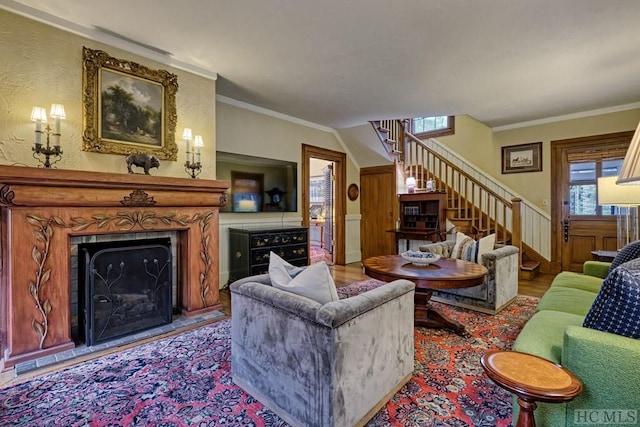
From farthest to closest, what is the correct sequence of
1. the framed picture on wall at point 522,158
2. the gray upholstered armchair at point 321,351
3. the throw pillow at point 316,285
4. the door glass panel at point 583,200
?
1. the framed picture on wall at point 522,158
2. the door glass panel at point 583,200
3. the throw pillow at point 316,285
4. the gray upholstered armchair at point 321,351

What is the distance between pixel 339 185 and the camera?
630cm

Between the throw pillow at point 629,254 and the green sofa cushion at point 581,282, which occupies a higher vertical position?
the throw pillow at point 629,254

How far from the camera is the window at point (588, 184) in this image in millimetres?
4844

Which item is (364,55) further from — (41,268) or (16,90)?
(41,268)

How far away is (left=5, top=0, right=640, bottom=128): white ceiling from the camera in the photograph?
2.31m

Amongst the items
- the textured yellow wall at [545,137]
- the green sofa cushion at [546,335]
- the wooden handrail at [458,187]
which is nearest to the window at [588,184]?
the textured yellow wall at [545,137]

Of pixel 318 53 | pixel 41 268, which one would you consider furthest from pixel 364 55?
pixel 41 268

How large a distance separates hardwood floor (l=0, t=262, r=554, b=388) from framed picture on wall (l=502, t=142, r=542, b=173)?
→ 191 cm

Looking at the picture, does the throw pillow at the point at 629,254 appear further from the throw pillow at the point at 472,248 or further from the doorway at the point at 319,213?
the doorway at the point at 319,213

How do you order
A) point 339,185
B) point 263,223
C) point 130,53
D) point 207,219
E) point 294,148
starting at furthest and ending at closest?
1. point 339,185
2. point 294,148
3. point 263,223
4. point 207,219
5. point 130,53

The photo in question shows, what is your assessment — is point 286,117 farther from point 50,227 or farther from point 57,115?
point 50,227

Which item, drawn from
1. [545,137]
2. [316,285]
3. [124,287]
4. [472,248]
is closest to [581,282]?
[472,248]

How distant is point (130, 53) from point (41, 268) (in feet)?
6.58

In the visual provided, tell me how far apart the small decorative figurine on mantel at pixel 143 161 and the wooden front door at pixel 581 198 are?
19.8ft
